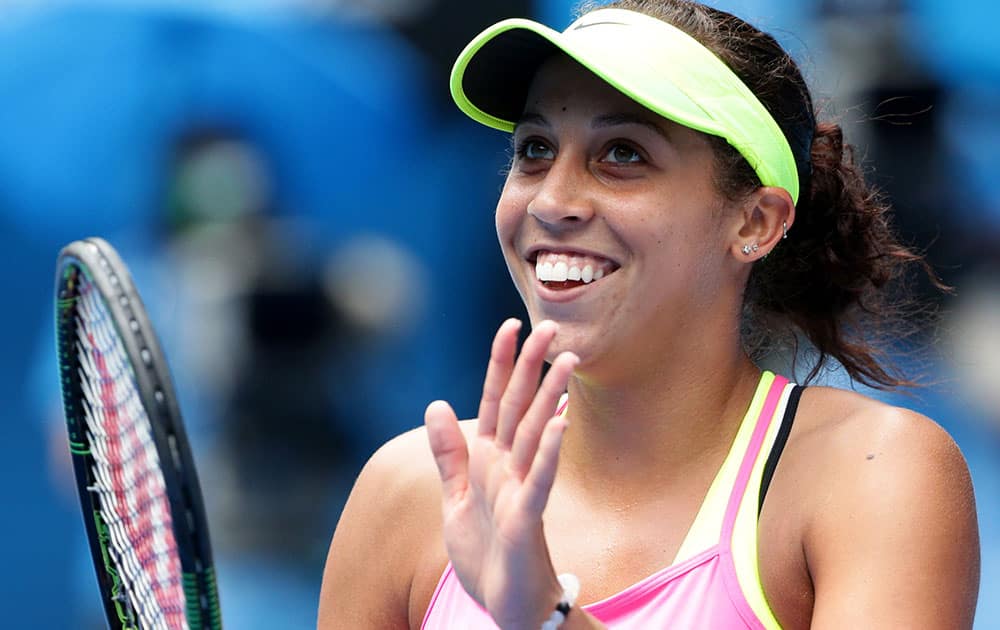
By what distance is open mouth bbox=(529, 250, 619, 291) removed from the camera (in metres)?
2.40

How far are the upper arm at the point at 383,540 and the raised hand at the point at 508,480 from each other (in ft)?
1.89

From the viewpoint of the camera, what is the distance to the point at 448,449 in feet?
6.79

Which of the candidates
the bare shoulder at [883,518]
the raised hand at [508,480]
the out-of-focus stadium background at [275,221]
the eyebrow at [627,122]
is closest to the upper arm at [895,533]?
the bare shoulder at [883,518]

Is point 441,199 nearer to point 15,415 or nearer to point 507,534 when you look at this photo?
point 15,415

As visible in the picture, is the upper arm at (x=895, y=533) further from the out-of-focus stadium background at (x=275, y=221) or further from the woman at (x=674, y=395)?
the out-of-focus stadium background at (x=275, y=221)

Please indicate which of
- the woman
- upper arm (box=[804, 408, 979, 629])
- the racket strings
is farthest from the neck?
the racket strings

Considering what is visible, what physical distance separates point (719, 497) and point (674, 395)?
0.22m

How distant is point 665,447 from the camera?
2.53 meters

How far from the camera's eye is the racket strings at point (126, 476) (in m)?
2.24

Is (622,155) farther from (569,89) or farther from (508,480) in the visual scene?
(508,480)

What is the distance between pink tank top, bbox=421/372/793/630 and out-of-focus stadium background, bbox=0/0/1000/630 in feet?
11.3

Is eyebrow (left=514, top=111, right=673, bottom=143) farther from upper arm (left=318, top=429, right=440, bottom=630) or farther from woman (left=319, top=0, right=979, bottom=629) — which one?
upper arm (left=318, top=429, right=440, bottom=630)

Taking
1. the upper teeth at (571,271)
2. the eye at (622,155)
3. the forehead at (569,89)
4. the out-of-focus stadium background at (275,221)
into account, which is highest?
the out-of-focus stadium background at (275,221)

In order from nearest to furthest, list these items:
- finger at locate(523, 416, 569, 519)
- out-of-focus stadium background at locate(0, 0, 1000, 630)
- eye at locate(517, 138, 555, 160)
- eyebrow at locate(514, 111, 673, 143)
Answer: finger at locate(523, 416, 569, 519), eyebrow at locate(514, 111, 673, 143), eye at locate(517, 138, 555, 160), out-of-focus stadium background at locate(0, 0, 1000, 630)
